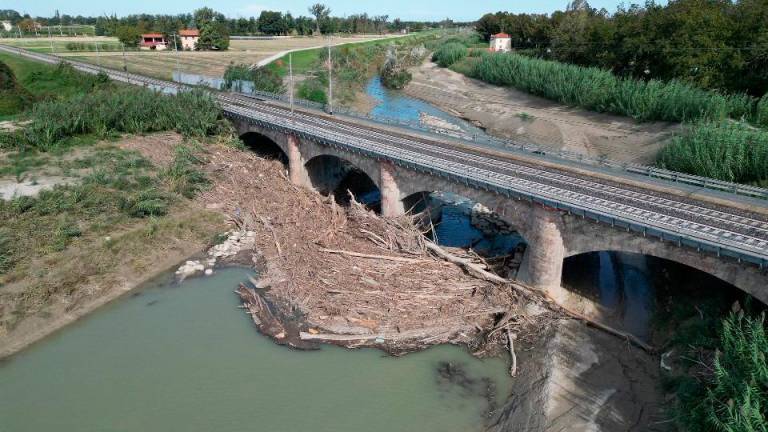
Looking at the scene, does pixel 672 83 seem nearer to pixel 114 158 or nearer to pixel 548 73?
pixel 548 73

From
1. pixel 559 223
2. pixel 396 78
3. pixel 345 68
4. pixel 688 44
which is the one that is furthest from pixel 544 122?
pixel 345 68

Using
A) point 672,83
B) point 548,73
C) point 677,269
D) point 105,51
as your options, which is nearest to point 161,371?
point 677,269

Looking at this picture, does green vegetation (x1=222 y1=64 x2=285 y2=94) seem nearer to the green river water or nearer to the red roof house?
the green river water

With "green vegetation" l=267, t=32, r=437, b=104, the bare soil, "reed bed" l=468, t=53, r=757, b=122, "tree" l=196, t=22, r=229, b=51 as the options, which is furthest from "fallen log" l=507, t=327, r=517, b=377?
"tree" l=196, t=22, r=229, b=51

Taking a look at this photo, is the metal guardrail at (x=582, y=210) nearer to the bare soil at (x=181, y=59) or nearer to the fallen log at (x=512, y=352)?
the fallen log at (x=512, y=352)

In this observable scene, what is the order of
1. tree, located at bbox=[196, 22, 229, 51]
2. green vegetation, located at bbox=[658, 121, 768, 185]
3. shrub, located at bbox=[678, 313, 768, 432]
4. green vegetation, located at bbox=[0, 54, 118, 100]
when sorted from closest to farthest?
shrub, located at bbox=[678, 313, 768, 432] → green vegetation, located at bbox=[658, 121, 768, 185] → green vegetation, located at bbox=[0, 54, 118, 100] → tree, located at bbox=[196, 22, 229, 51]

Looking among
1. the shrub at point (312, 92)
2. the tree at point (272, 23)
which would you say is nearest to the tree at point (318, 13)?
the tree at point (272, 23)

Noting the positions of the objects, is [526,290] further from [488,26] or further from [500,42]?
[488,26]
